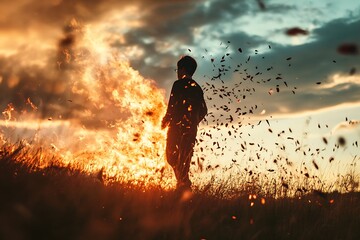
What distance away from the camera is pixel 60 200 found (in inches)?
144

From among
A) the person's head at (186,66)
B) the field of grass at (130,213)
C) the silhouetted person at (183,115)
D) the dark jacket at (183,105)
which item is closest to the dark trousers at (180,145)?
the silhouetted person at (183,115)

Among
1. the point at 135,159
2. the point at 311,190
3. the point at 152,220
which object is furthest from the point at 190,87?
the point at 152,220

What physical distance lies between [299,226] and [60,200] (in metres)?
2.83

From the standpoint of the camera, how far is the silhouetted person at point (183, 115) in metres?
7.43

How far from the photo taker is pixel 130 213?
398cm

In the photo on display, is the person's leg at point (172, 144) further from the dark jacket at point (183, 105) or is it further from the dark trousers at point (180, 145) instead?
the dark jacket at point (183, 105)

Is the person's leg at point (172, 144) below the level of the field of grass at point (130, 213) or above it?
above

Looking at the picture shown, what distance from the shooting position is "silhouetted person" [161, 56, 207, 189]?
24.4ft

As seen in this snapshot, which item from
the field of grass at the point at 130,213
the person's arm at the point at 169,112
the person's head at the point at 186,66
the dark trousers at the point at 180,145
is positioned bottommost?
the field of grass at the point at 130,213

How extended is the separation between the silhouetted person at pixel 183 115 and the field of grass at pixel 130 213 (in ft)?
5.54

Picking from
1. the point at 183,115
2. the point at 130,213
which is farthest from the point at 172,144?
the point at 130,213

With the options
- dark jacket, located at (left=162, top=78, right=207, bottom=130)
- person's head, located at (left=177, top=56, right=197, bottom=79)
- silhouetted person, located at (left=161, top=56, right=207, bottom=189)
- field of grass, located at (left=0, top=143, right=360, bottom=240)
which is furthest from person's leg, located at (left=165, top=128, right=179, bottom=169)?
field of grass, located at (left=0, top=143, right=360, bottom=240)

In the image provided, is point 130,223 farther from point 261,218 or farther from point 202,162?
point 202,162

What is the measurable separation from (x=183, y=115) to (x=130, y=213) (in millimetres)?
3675
